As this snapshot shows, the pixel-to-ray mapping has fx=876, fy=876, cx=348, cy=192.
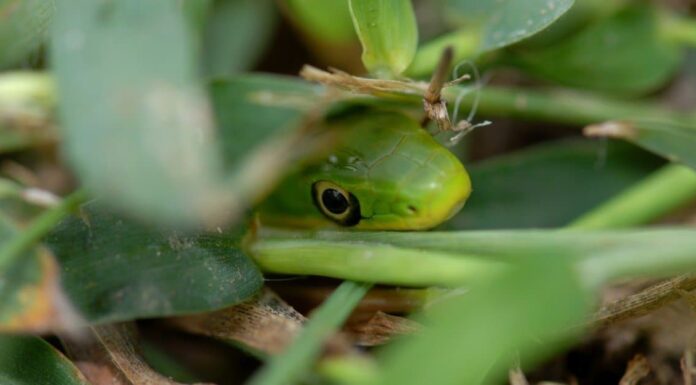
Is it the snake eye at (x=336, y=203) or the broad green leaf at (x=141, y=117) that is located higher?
the snake eye at (x=336, y=203)

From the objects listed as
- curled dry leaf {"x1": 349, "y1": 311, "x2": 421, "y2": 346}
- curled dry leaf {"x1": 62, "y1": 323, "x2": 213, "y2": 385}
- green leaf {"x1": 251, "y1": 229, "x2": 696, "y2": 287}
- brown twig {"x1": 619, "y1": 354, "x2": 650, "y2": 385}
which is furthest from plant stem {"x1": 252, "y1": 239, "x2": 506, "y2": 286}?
brown twig {"x1": 619, "y1": 354, "x2": 650, "y2": 385}

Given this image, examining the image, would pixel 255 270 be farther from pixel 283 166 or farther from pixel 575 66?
pixel 575 66

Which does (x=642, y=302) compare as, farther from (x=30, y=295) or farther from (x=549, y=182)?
(x=30, y=295)

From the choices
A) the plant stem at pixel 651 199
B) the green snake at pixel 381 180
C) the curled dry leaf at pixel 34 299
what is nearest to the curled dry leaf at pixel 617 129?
the plant stem at pixel 651 199

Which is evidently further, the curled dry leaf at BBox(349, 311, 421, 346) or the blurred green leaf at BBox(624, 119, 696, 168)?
the blurred green leaf at BBox(624, 119, 696, 168)

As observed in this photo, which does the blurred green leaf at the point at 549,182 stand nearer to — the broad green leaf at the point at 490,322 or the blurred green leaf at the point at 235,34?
the blurred green leaf at the point at 235,34

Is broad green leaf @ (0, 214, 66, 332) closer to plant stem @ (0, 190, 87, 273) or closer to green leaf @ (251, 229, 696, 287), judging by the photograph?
plant stem @ (0, 190, 87, 273)
